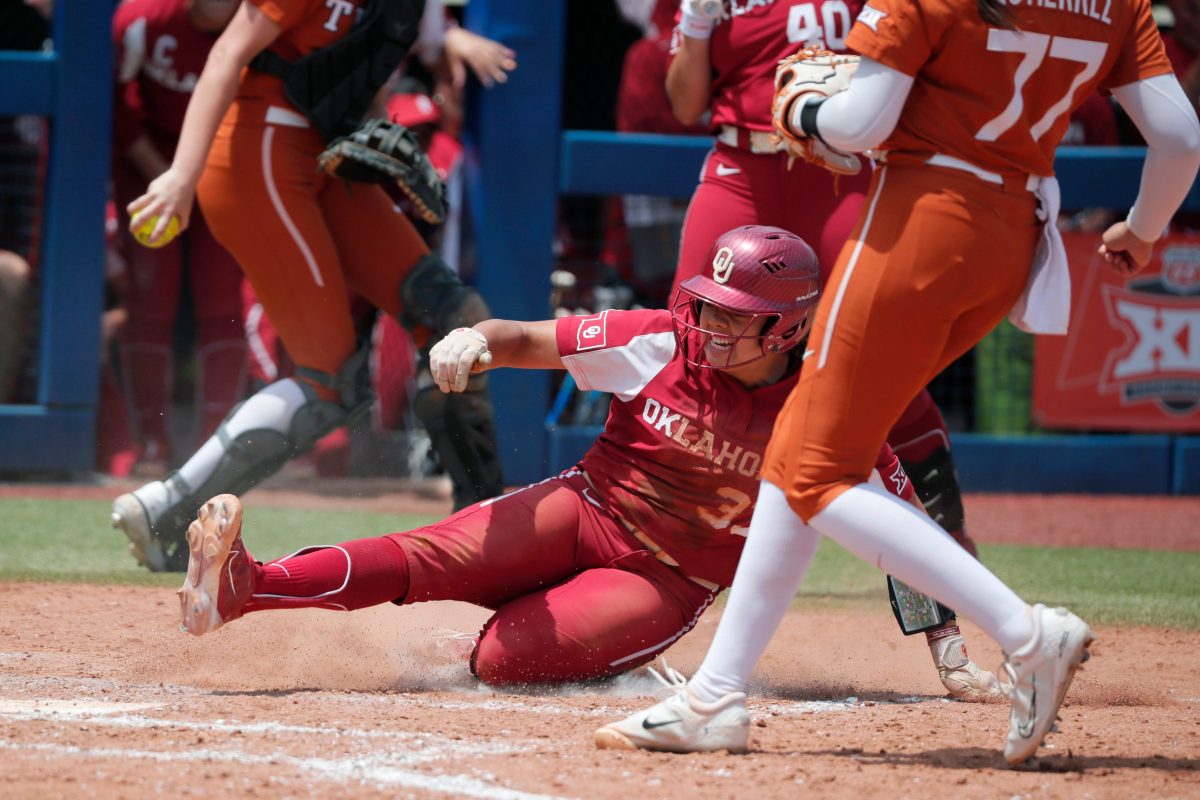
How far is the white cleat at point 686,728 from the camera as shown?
2.85m

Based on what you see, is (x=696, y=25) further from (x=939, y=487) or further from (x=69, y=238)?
(x=69, y=238)

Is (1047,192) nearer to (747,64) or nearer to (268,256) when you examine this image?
(747,64)

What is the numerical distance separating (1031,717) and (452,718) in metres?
1.18

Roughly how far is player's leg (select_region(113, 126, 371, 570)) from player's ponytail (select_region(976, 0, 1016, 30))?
8.05ft

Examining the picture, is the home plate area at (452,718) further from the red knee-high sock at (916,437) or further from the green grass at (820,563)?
the red knee-high sock at (916,437)

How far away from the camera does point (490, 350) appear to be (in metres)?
3.36

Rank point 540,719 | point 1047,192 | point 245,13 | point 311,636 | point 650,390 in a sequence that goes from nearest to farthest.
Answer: point 1047,192 < point 540,719 < point 650,390 < point 311,636 < point 245,13

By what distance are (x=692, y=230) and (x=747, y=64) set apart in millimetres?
553

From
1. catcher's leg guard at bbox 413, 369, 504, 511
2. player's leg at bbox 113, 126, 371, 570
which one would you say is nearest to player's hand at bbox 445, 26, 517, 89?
player's leg at bbox 113, 126, 371, 570

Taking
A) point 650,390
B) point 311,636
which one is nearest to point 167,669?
point 311,636

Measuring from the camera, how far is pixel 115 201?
291 inches

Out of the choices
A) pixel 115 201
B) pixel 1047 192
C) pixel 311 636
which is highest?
pixel 1047 192

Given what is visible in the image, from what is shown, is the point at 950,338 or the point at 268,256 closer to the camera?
the point at 950,338

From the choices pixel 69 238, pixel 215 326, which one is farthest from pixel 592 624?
pixel 215 326
